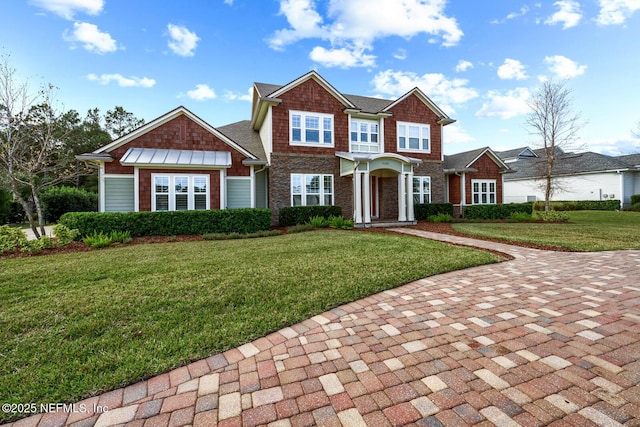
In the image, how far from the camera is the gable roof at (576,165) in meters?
26.8

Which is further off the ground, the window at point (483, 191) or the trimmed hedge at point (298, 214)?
the window at point (483, 191)

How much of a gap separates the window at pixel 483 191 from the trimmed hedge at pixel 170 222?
50.4ft

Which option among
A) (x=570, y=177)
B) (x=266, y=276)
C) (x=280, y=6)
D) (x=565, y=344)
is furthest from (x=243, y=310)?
Result: (x=570, y=177)

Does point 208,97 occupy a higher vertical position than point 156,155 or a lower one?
higher

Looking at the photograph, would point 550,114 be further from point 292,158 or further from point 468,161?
point 292,158

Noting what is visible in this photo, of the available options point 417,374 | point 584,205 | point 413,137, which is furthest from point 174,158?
point 584,205

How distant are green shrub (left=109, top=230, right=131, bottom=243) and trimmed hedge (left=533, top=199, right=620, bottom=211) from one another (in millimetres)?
29117

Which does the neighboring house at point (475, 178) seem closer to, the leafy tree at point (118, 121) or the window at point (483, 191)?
the window at point (483, 191)

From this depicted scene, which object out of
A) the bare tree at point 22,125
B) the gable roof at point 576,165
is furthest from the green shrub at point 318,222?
the gable roof at point 576,165

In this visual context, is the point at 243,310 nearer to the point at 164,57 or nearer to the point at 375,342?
the point at 375,342

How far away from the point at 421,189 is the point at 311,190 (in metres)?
7.31

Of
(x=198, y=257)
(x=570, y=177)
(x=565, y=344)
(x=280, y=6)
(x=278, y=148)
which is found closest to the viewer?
(x=565, y=344)

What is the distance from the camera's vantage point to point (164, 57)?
1567cm

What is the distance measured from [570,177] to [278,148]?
29.6m
